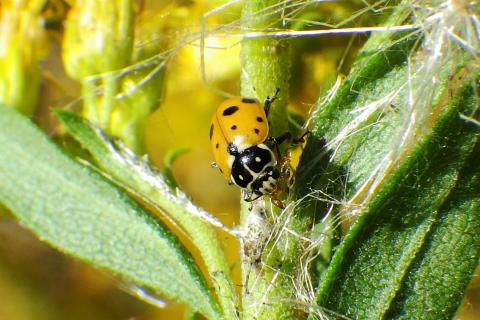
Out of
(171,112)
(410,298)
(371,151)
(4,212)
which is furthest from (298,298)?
(171,112)

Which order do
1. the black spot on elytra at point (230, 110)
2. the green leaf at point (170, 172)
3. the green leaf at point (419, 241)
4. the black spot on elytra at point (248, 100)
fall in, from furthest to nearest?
the green leaf at point (170, 172)
the black spot on elytra at point (230, 110)
the black spot on elytra at point (248, 100)
the green leaf at point (419, 241)

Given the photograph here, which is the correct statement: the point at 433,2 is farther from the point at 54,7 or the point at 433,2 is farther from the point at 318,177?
the point at 54,7

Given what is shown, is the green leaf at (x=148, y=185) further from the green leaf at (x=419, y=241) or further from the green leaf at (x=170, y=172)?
the green leaf at (x=419, y=241)

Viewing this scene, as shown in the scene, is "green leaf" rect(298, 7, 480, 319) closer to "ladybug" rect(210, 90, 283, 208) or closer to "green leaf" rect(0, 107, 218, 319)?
"ladybug" rect(210, 90, 283, 208)

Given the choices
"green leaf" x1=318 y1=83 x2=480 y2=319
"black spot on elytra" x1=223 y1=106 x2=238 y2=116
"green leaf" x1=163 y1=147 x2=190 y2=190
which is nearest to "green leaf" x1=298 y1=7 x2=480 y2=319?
"green leaf" x1=318 y1=83 x2=480 y2=319

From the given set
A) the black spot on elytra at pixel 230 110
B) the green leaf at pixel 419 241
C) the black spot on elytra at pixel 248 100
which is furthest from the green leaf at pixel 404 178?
the black spot on elytra at pixel 230 110

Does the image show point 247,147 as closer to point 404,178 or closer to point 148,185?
point 148,185
